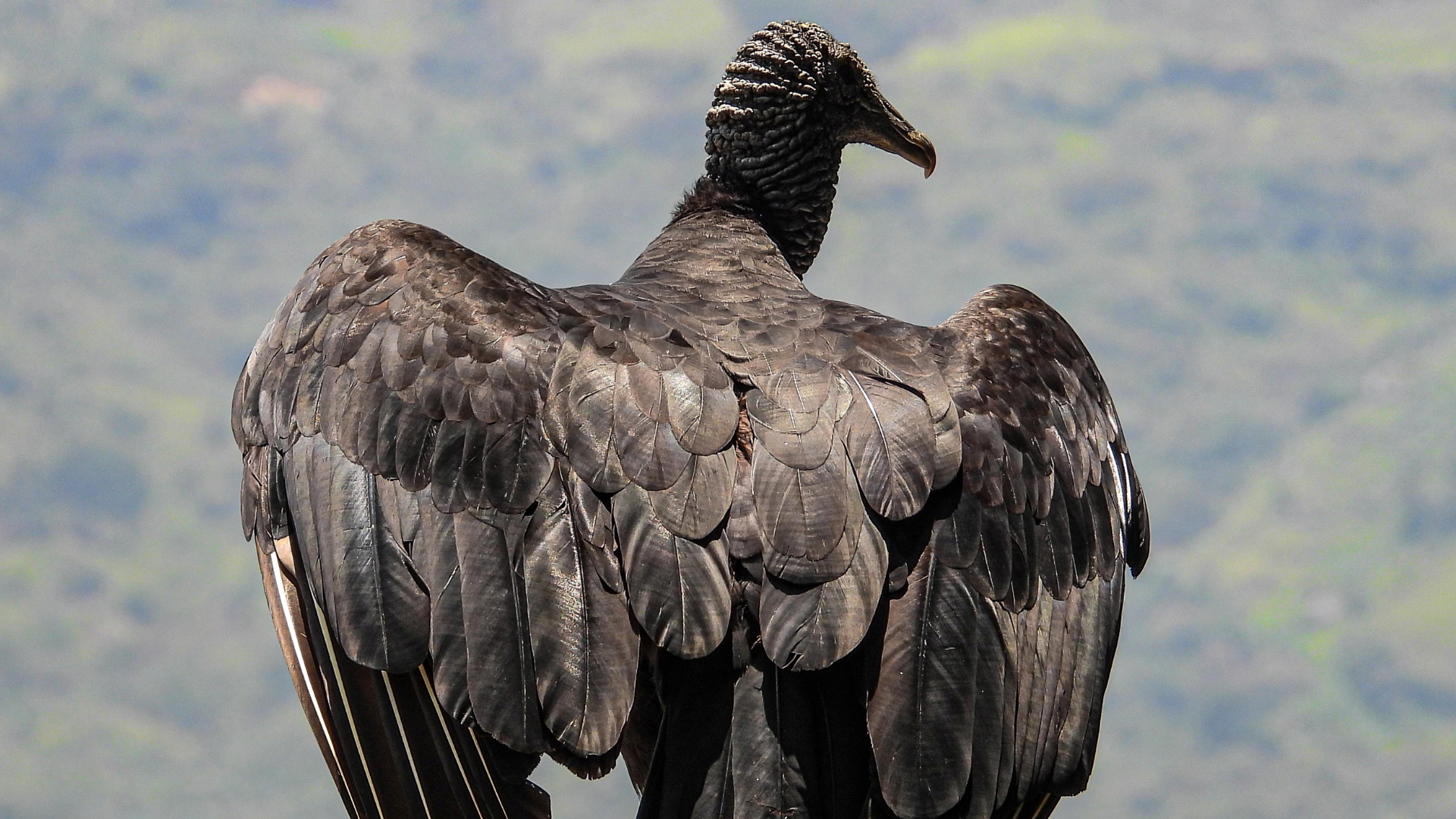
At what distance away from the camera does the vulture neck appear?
21.5ft

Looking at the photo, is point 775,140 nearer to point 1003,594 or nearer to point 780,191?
point 780,191

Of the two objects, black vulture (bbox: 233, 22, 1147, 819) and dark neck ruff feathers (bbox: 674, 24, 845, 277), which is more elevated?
dark neck ruff feathers (bbox: 674, 24, 845, 277)

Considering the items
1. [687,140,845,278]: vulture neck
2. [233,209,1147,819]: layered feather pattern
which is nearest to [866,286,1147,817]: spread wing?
[233,209,1147,819]: layered feather pattern

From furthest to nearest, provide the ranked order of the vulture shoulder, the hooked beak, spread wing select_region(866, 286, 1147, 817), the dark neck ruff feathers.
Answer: the hooked beak
the dark neck ruff feathers
spread wing select_region(866, 286, 1147, 817)
the vulture shoulder

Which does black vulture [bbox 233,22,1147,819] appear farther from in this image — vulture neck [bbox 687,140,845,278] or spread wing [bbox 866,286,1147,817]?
vulture neck [bbox 687,140,845,278]

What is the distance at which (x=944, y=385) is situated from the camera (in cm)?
468

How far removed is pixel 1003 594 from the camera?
4473 mm

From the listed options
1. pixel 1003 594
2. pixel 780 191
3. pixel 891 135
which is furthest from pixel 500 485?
pixel 891 135

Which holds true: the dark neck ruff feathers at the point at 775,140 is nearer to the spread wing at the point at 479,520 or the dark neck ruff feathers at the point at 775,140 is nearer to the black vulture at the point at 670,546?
the black vulture at the point at 670,546

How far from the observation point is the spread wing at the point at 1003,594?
4.19m

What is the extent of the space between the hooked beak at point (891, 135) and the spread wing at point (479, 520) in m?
2.23

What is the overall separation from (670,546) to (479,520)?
1.68ft

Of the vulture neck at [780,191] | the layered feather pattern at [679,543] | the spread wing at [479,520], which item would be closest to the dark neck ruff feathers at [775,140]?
the vulture neck at [780,191]

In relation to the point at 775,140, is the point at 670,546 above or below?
below
